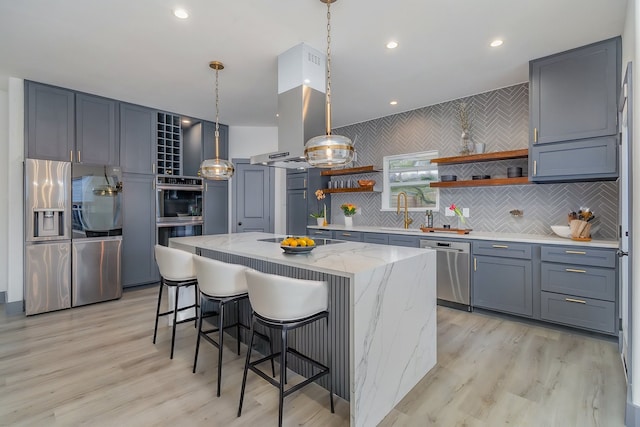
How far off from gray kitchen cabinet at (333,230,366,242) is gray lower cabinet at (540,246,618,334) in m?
2.24

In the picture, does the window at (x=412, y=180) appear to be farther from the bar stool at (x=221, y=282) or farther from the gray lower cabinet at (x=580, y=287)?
the bar stool at (x=221, y=282)

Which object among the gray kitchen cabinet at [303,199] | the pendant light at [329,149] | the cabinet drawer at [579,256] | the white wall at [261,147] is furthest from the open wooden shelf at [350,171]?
the pendant light at [329,149]

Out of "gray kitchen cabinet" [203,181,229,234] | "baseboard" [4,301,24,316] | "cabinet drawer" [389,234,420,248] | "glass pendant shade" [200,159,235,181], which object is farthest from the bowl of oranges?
"baseboard" [4,301,24,316]

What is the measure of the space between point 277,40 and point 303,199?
3.13 meters

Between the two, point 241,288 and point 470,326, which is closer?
point 241,288

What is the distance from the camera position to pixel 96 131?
4277 mm

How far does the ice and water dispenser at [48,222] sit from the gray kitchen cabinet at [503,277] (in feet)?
16.3

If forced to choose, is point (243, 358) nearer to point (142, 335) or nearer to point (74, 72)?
point (142, 335)

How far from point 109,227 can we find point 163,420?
315 centimetres

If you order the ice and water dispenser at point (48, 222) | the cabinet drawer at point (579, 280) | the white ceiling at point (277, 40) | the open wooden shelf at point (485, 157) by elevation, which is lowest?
the cabinet drawer at point (579, 280)

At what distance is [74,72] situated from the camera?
3.53 metres

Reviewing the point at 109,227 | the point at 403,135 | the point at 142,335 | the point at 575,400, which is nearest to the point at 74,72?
the point at 109,227

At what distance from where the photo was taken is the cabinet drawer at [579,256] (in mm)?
2820

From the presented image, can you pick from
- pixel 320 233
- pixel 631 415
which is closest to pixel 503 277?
pixel 631 415
